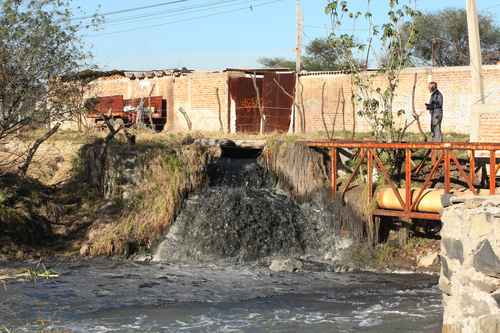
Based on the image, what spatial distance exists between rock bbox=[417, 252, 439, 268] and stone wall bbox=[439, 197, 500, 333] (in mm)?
7622

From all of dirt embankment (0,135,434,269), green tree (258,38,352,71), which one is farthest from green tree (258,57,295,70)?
dirt embankment (0,135,434,269)

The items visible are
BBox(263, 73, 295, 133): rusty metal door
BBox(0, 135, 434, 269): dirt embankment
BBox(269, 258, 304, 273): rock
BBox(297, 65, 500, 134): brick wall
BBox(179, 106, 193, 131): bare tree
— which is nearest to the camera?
BBox(269, 258, 304, 273): rock

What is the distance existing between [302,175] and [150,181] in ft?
11.8

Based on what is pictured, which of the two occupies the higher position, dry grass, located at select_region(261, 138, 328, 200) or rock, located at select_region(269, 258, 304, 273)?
dry grass, located at select_region(261, 138, 328, 200)

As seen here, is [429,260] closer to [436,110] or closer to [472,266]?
[436,110]

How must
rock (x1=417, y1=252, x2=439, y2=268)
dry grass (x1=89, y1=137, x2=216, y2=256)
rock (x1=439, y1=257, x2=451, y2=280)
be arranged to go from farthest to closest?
1. dry grass (x1=89, y1=137, x2=216, y2=256)
2. rock (x1=417, y1=252, x2=439, y2=268)
3. rock (x1=439, y1=257, x2=451, y2=280)

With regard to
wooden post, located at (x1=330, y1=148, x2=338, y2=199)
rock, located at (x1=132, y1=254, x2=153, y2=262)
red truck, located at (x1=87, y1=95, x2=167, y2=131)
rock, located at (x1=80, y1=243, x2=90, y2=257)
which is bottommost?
rock, located at (x1=132, y1=254, x2=153, y2=262)

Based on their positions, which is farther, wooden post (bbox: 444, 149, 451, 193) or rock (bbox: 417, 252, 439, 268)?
rock (bbox: 417, 252, 439, 268)

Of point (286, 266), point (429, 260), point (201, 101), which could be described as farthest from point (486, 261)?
point (201, 101)

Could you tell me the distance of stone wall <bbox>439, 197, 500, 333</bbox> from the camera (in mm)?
7645

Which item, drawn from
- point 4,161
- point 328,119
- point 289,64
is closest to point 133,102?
point 328,119

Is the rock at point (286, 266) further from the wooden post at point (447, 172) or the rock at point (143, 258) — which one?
the wooden post at point (447, 172)

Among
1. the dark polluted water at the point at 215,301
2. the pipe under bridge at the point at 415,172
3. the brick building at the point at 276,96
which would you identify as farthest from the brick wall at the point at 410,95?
the dark polluted water at the point at 215,301

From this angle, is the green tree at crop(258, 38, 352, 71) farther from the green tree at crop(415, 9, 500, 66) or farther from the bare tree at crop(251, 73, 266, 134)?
the bare tree at crop(251, 73, 266, 134)
